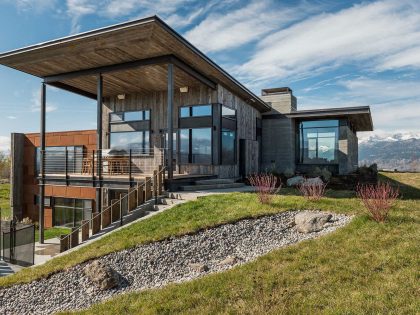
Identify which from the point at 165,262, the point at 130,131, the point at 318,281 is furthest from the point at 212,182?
the point at 318,281

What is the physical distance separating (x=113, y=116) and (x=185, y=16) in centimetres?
892

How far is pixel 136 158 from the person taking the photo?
16.0 m

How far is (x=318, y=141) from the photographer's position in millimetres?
21641

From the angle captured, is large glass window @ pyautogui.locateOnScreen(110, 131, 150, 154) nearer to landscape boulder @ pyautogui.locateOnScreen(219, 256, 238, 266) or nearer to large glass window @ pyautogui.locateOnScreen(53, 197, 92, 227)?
large glass window @ pyautogui.locateOnScreen(53, 197, 92, 227)

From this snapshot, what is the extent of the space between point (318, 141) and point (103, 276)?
18.9 metres

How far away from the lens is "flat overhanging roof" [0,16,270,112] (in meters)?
10.4

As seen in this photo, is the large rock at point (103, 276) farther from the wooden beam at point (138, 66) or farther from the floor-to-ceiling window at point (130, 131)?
the floor-to-ceiling window at point (130, 131)

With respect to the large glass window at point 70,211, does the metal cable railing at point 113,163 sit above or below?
above

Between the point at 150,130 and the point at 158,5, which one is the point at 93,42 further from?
the point at 150,130

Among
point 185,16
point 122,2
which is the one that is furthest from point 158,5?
point 185,16

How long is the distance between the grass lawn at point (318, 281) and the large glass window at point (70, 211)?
10603 mm

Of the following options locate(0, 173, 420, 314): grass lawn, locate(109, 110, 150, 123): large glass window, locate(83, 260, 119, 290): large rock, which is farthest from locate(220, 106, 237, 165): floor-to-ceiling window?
locate(83, 260, 119, 290): large rock

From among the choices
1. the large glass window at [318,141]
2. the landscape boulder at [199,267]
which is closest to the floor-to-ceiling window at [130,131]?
the landscape boulder at [199,267]

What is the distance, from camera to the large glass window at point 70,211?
17797 millimetres
